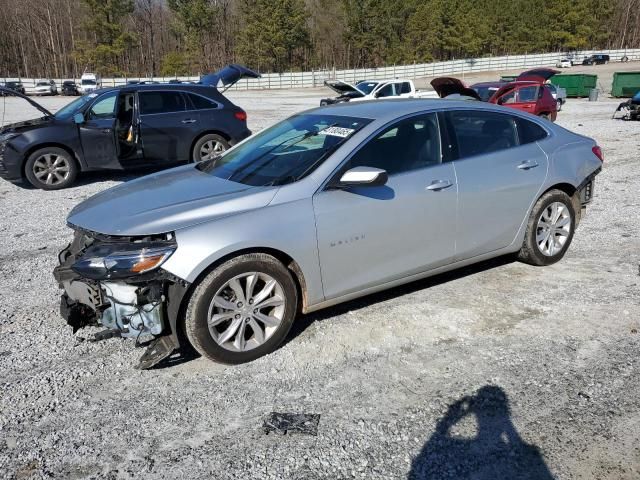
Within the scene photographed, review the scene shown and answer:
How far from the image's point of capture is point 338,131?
13.0 ft

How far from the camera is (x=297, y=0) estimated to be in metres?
76.4

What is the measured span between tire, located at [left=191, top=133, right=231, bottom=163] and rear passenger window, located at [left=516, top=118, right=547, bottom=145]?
599 centimetres

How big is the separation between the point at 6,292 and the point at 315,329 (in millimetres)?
2850

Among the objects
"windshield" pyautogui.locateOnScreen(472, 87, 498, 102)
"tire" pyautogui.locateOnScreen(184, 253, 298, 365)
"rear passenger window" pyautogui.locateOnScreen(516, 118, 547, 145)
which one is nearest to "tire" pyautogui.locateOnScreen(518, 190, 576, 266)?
"rear passenger window" pyautogui.locateOnScreen(516, 118, 547, 145)

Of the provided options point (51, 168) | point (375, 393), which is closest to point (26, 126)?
point (51, 168)

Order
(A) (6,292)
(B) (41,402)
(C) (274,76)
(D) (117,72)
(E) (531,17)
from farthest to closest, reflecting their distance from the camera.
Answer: (E) (531,17) → (D) (117,72) → (C) (274,76) → (A) (6,292) → (B) (41,402)

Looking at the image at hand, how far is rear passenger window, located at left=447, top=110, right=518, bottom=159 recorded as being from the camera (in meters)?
4.28

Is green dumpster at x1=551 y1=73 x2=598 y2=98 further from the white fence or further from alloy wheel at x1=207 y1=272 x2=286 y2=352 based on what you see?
alloy wheel at x1=207 y1=272 x2=286 y2=352

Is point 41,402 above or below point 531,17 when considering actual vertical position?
below

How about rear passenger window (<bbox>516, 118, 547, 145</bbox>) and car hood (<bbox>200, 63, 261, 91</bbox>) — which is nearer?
rear passenger window (<bbox>516, 118, 547, 145</bbox>)

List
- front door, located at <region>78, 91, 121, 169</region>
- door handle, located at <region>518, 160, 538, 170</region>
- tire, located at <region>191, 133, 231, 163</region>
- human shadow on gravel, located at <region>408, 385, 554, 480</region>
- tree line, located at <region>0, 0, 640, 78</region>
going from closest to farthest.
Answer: human shadow on gravel, located at <region>408, 385, 554, 480</region> < door handle, located at <region>518, 160, 538, 170</region> < front door, located at <region>78, 91, 121, 169</region> < tire, located at <region>191, 133, 231, 163</region> < tree line, located at <region>0, 0, 640, 78</region>

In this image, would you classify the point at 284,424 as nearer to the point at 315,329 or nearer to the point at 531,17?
the point at 315,329

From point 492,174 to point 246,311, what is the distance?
232 centimetres

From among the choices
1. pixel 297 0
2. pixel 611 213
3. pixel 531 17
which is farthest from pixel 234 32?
pixel 611 213
